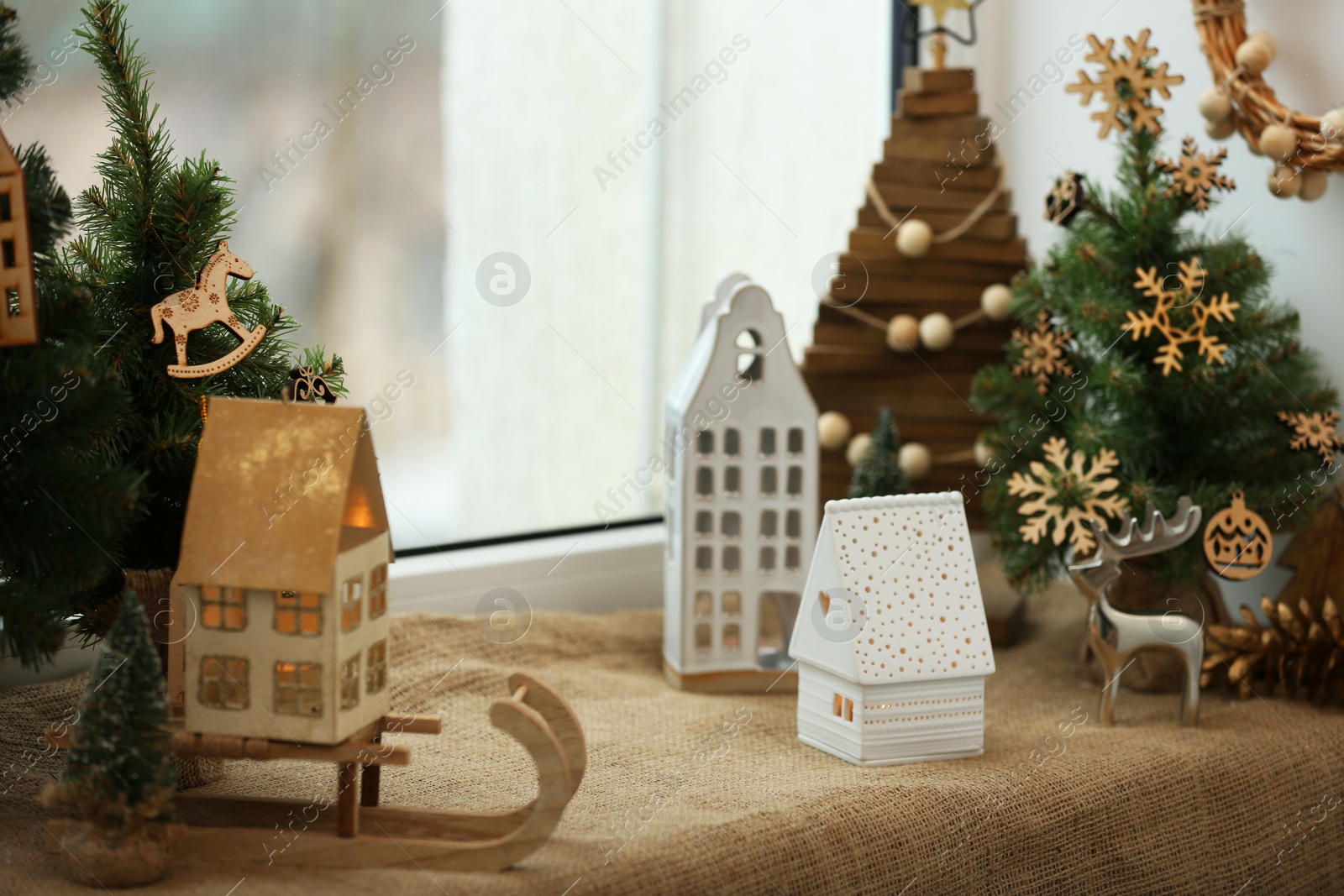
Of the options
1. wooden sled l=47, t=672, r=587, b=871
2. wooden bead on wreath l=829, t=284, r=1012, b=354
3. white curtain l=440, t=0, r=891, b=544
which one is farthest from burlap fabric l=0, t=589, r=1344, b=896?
white curtain l=440, t=0, r=891, b=544

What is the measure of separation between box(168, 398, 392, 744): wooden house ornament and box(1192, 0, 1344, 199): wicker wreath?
0.96m

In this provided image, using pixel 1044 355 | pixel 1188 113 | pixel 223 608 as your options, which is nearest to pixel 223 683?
pixel 223 608

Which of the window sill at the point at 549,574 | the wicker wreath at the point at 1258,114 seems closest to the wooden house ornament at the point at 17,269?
the window sill at the point at 549,574

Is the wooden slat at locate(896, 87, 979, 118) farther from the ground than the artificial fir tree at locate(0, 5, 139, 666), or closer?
farther from the ground

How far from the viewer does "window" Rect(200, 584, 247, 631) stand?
890 millimetres

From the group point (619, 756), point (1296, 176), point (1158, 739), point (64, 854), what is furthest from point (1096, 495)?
point (64, 854)

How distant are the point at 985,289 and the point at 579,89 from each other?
688 mm

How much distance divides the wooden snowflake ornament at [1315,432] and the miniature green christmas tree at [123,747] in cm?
109

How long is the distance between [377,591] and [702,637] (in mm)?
503

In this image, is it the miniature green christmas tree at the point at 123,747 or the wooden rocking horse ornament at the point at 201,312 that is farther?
the wooden rocking horse ornament at the point at 201,312

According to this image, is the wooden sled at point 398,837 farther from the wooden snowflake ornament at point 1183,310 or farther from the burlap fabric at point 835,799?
the wooden snowflake ornament at point 1183,310

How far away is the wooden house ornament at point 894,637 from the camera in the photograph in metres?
1.10

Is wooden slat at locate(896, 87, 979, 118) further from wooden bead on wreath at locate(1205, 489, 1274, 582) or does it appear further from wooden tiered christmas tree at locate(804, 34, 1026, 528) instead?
wooden bead on wreath at locate(1205, 489, 1274, 582)

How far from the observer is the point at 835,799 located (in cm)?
101
